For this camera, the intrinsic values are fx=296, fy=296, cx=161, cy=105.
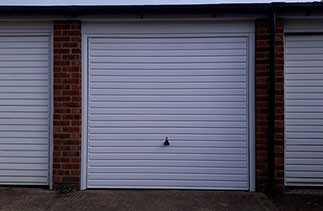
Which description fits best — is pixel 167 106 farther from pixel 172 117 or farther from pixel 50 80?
pixel 50 80

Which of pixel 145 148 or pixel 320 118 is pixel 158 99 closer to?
pixel 145 148

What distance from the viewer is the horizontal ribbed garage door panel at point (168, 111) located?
5016 mm

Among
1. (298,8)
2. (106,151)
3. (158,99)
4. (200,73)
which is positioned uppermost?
(298,8)

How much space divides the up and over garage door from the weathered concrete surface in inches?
10.1

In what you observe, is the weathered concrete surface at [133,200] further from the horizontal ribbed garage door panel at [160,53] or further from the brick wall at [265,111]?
the horizontal ribbed garage door panel at [160,53]

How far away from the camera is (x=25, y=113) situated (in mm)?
5094

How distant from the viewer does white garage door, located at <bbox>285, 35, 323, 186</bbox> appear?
5.03 meters

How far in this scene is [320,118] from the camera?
5027 millimetres

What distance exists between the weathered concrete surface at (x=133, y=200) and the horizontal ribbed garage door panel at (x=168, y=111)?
0.83 ft

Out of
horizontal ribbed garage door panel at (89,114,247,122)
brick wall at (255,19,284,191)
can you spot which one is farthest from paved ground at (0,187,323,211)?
horizontal ribbed garage door panel at (89,114,247,122)

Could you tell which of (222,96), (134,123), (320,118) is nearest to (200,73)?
(222,96)

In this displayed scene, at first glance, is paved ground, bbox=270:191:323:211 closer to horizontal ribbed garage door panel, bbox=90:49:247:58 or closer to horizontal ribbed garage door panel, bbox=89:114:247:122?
horizontal ribbed garage door panel, bbox=89:114:247:122

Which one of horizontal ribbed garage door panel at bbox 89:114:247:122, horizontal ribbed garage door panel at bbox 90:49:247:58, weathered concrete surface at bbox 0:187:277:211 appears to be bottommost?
weathered concrete surface at bbox 0:187:277:211

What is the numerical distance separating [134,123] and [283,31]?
2.96m
